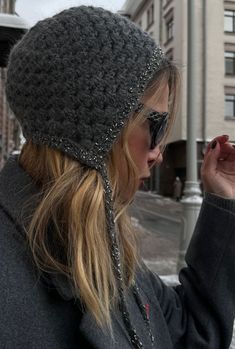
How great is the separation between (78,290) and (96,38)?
0.52 meters

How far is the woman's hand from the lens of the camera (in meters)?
1.47

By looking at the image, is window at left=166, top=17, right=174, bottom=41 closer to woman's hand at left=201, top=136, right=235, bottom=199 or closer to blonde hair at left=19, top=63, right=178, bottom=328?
woman's hand at left=201, top=136, right=235, bottom=199

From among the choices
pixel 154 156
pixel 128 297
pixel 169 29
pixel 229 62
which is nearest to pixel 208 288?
pixel 128 297

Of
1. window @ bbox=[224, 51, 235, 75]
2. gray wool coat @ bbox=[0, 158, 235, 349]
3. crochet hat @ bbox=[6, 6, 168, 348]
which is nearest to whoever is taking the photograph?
gray wool coat @ bbox=[0, 158, 235, 349]

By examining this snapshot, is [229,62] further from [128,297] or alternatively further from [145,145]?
[128,297]

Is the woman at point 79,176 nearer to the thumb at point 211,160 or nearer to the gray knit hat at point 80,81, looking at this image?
the gray knit hat at point 80,81

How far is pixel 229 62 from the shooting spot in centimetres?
2498

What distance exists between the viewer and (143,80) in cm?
112

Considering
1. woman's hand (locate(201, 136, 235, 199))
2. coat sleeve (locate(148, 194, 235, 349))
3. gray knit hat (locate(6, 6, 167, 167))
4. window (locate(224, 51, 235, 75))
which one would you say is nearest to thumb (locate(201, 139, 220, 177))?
woman's hand (locate(201, 136, 235, 199))

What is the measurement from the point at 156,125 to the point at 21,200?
0.37m

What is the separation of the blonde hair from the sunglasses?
97mm

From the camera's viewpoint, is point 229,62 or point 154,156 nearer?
point 154,156

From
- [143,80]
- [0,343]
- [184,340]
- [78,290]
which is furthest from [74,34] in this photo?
[184,340]

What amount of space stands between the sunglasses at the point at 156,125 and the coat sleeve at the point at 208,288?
305 millimetres
